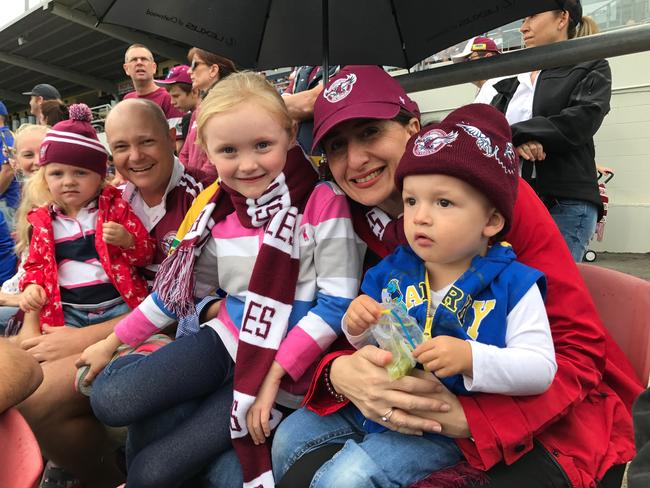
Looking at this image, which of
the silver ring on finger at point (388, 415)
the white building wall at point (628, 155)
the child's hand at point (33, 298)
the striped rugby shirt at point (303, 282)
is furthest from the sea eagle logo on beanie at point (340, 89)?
the white building wall at point (628, 155)

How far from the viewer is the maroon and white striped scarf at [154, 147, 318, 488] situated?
4.92 ft

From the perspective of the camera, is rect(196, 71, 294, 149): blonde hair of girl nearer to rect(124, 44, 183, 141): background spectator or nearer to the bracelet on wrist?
the bracelet on wrist

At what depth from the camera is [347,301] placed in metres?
1.54

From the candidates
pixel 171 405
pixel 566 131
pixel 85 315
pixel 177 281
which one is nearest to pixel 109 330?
pixel 85 315

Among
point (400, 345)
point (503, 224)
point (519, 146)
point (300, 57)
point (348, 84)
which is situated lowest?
point (400, 345)

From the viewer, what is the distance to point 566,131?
259 centimetres

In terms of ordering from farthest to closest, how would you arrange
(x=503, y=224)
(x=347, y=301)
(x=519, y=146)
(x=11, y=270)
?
(x=11, y=270) → (x=519, y=146) → (x=347, y=301) → (x=503, y=224)

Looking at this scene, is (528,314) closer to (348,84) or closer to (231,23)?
(348,84)

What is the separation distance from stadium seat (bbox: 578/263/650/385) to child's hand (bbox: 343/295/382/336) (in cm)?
78

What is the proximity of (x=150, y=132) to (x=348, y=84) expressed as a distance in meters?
1.03

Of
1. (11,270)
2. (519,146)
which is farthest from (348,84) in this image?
(11,270)

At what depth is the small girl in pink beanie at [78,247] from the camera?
6.89 ft

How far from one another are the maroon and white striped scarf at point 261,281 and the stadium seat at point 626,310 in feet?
3.05

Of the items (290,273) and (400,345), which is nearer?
(400,345)
